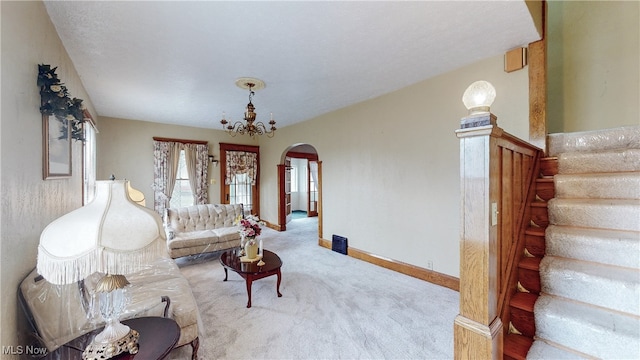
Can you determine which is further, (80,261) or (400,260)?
(400,260)

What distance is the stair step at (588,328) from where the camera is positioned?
1.29 meters

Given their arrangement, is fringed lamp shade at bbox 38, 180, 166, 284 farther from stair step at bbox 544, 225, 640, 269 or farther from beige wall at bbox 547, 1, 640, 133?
beige wall at bbox 547, 1, 640, 133

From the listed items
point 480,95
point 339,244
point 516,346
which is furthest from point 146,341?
point 339,244

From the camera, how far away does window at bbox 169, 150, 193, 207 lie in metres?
5.99

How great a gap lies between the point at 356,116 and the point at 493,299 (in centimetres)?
352

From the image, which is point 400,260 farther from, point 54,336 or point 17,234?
point 17,234

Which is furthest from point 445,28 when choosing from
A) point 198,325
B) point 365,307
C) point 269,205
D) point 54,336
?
point 269,205

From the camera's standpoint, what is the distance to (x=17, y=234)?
1.33m

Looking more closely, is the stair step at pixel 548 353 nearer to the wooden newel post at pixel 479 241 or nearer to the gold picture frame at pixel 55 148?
the wooden newel post at pixel 479 241

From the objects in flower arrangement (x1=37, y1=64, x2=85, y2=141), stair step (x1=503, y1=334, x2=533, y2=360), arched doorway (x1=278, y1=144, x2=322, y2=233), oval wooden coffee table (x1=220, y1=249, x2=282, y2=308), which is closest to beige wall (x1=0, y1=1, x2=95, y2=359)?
flower arrangement (x1=37, y1=64, x2=85, y2=141)

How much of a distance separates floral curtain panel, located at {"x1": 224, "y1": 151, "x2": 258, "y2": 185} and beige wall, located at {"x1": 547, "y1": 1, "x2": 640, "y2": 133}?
637 cm

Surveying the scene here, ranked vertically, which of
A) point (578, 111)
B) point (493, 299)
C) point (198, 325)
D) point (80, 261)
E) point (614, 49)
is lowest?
point (198, 325)

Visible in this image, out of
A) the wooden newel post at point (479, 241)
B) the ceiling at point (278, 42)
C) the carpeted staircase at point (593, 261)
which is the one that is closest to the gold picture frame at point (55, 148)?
the ceiling at point (278, 42)

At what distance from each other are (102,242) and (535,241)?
2748 millimetres
